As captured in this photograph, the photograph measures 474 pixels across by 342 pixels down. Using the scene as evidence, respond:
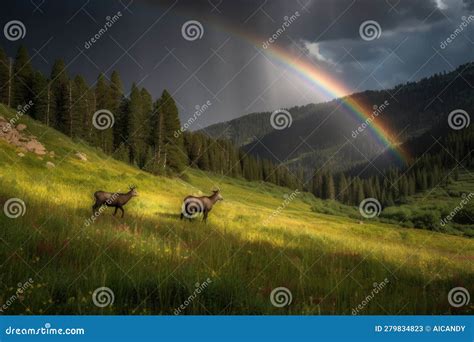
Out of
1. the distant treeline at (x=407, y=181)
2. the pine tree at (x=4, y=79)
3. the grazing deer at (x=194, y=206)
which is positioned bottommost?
the grazing deer at (x=194, y=206)

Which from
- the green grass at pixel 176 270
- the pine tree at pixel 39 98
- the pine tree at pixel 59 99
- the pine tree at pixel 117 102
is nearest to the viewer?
the green grass at pixel 176 270

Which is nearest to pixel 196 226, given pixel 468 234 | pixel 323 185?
pixel 468 234

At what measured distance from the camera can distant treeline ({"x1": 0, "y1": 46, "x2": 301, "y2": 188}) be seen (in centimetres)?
5575

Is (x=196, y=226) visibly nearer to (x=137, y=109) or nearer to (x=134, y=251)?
(x=134, y=251)

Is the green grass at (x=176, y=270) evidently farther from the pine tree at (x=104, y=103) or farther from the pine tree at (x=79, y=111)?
the pine tree at (x=104, y=103)

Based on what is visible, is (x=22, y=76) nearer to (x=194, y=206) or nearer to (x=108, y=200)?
(x=194, y=206)

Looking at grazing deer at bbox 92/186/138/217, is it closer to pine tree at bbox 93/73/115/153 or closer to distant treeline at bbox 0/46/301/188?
distant treeline at bbox 0/46/301/188

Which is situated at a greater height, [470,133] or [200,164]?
[470,133]

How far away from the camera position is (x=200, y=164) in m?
109

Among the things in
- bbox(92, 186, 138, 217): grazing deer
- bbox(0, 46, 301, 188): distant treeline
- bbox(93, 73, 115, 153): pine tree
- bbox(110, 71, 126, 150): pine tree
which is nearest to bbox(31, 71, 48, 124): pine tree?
bbox(0, 46, 301, 188): distant treeline

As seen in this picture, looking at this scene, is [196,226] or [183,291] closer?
[183,291]

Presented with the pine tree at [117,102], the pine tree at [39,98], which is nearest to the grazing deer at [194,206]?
the pine tree at [39,98]

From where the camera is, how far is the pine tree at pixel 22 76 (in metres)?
53.4
